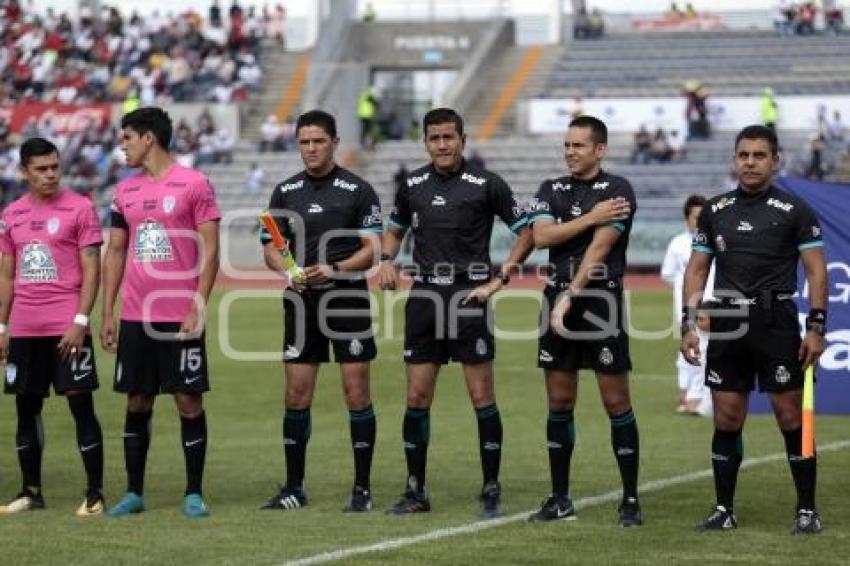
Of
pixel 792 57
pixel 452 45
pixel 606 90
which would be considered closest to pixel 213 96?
pixel 452 45

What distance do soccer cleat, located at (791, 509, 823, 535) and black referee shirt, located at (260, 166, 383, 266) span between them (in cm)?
290

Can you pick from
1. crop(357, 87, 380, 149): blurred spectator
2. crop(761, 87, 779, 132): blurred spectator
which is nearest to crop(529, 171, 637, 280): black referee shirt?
crop(761, 87, 779, 132): blurred spectator

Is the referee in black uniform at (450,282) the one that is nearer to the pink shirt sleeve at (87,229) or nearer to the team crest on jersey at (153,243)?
the team crest on jersey at (153,243)

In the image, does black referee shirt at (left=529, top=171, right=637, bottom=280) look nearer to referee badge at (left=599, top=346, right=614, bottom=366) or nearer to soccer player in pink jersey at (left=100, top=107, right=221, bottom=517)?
referee badge at (left=599, top=346, right=614, bottom=366)

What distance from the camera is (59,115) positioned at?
52.2 m

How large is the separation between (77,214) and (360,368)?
1.85 meters

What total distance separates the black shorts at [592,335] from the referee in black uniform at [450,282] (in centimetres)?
52

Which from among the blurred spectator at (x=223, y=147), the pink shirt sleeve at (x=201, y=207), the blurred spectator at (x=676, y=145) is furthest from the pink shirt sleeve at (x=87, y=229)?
the blurred spectator at (x=223, y=147)

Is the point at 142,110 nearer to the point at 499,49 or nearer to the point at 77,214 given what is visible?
the point at 77,214

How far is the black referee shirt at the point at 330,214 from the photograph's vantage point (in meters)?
11.1

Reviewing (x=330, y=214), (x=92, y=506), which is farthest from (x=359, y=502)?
(x=330, y=214)

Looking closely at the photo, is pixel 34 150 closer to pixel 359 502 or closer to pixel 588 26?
pixel 359 502

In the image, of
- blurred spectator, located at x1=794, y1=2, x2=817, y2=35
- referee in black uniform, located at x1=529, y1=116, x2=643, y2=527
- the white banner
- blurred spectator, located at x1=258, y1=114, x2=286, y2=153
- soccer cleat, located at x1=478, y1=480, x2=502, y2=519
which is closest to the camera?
referee in black uniform, located at x1=529, y1=116, x2=643, y2=527

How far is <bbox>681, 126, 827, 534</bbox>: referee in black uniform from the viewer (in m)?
10.1
